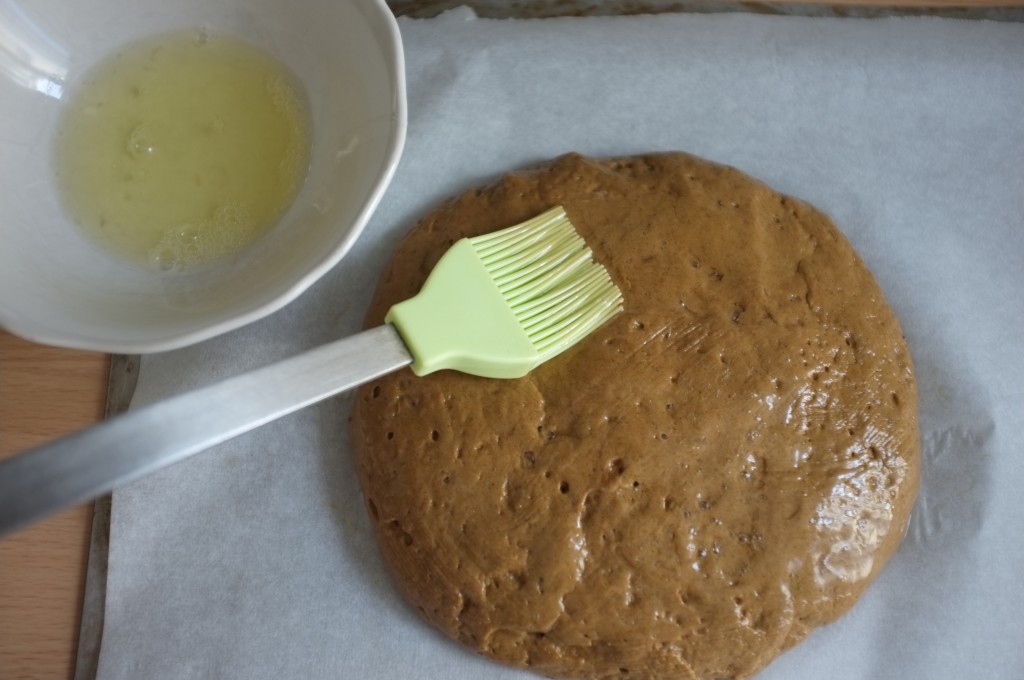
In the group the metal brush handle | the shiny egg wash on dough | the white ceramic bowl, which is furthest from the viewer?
the shiny egg wash on dough

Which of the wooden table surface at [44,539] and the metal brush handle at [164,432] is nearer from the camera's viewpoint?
the metal brush handle at [164,432]

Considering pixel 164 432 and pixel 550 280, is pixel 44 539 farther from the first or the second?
pixel 550 280

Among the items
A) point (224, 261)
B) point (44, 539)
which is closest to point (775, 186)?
point (224, 261)

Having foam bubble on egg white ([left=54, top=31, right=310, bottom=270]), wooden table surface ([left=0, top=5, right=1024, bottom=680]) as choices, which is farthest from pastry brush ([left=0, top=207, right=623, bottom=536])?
wooden table surface ([left=0, top=5, right=1024, bottom=680])

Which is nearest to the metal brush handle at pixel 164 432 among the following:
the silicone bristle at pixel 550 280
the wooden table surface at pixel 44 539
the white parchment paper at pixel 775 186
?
the silicone bristle at pixel 550 280

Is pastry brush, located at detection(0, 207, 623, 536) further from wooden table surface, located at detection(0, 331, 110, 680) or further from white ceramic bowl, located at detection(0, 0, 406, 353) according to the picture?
wooden table surface, located at detection(0, 331, 110, 680)

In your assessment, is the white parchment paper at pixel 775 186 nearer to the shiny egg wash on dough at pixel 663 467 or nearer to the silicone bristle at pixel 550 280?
the shiny egg wash on dough at pixel 663 467

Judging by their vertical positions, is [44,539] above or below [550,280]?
below

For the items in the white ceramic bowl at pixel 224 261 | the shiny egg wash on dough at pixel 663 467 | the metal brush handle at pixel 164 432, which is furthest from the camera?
the shiny egg wash on dough at pixel 663 467
